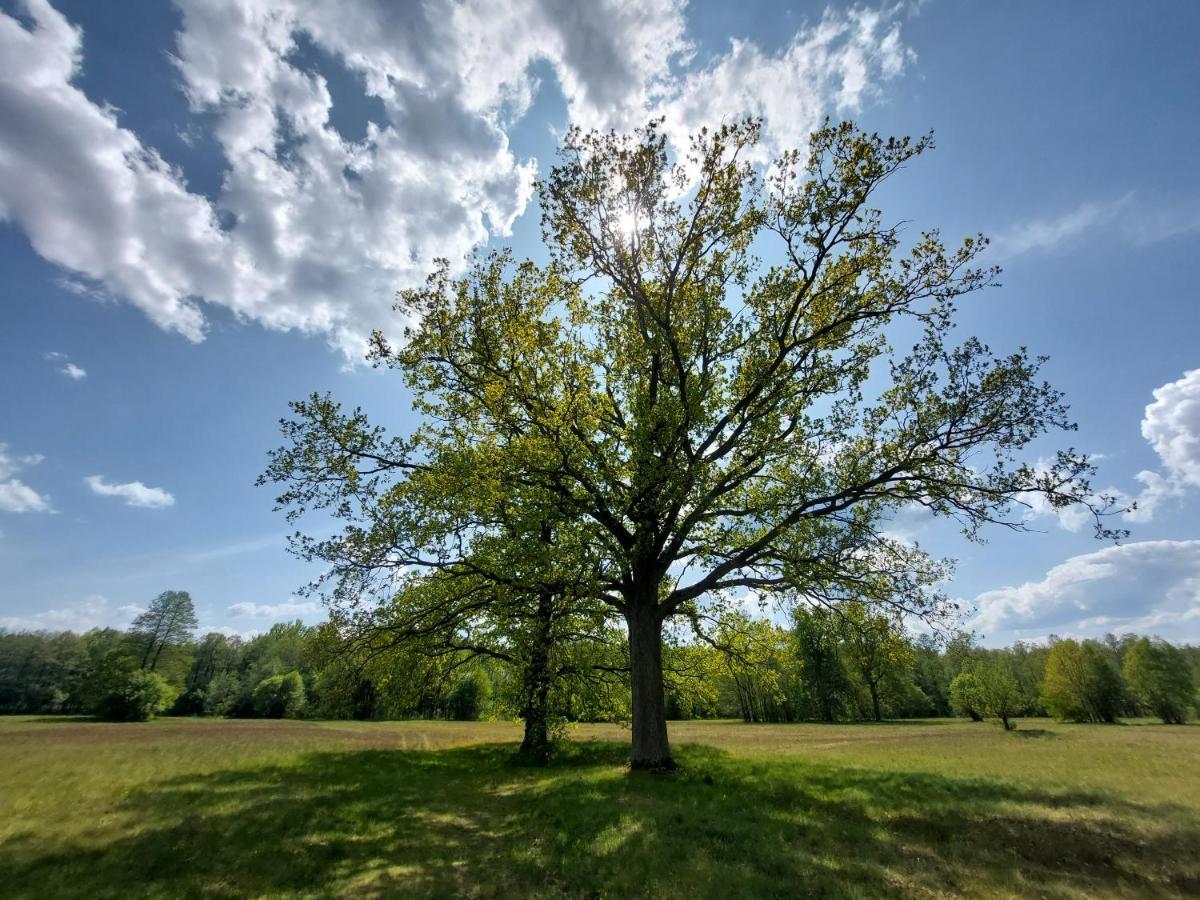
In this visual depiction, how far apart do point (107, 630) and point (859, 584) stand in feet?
448

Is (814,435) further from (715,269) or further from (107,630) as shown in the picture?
(107,630)

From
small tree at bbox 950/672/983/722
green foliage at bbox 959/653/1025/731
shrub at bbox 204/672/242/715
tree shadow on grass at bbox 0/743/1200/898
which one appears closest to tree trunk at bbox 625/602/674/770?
tree shadow on grass at bbox 0/743/1200/898

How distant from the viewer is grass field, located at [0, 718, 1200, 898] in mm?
8773

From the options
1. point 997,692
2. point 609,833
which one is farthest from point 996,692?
point 609,833

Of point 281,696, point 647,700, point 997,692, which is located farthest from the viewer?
point 281,696

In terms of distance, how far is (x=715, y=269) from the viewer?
719 inches

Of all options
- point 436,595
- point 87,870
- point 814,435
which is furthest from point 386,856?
point 814,435

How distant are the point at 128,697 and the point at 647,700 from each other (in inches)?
2999

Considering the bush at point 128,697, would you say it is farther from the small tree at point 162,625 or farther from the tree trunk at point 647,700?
the tree trunk at point 647,700

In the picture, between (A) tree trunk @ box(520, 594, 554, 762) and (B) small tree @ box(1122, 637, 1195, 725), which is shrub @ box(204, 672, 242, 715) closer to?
(A) tree trunk @ box(520, 594, 554, 762)

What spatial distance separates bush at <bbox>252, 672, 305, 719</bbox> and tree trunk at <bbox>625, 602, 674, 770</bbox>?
82843mm

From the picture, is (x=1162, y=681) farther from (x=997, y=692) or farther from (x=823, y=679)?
(x=823, y=679)

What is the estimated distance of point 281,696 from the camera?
8012 centimetres

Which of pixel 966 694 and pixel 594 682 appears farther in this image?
pixel 966 694
